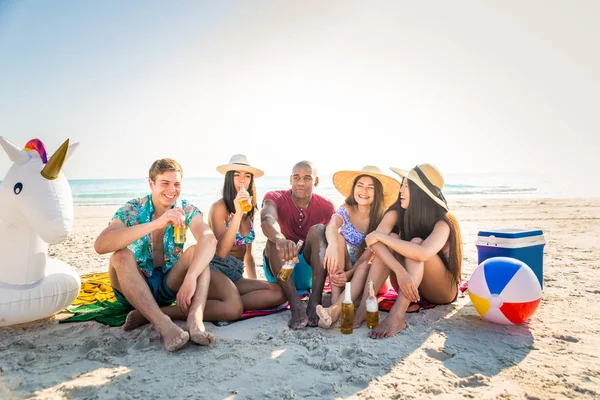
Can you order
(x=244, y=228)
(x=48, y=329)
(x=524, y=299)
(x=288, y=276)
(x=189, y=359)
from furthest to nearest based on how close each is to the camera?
1. (x=244, y=228)
2. (x=288, y=276)
3. (x=48, y=329)
4. (x=524, y=299)
5. (x=189, y=359)

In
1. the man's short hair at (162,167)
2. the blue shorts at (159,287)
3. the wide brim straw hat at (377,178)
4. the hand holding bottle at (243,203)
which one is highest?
the man's short hair at (162,167)

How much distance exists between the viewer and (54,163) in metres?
3.60

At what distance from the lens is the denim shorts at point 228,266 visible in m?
4.23

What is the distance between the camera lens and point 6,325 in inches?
141

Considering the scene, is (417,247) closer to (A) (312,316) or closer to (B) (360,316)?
(B) (360,316)

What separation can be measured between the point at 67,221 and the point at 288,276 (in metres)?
2.10

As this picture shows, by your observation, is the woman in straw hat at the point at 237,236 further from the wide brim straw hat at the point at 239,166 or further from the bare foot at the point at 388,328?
A: the bare foot at the point at 388,328

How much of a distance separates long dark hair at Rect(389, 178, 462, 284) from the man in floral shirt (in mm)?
1951

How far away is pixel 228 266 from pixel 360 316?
4.79ft

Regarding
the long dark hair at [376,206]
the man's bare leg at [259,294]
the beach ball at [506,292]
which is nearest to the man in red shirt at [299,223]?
the man's bare leg at [259,294]

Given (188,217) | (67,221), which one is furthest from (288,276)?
(67,221)

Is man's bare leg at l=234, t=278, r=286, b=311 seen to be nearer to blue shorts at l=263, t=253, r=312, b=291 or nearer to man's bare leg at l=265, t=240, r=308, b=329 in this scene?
man's bare leg at l=265, t=240, r=308, b=329

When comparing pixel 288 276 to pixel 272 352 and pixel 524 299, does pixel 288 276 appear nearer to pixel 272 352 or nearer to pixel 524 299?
pixel 272 352

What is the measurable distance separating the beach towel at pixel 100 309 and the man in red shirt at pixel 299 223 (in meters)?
0.49
